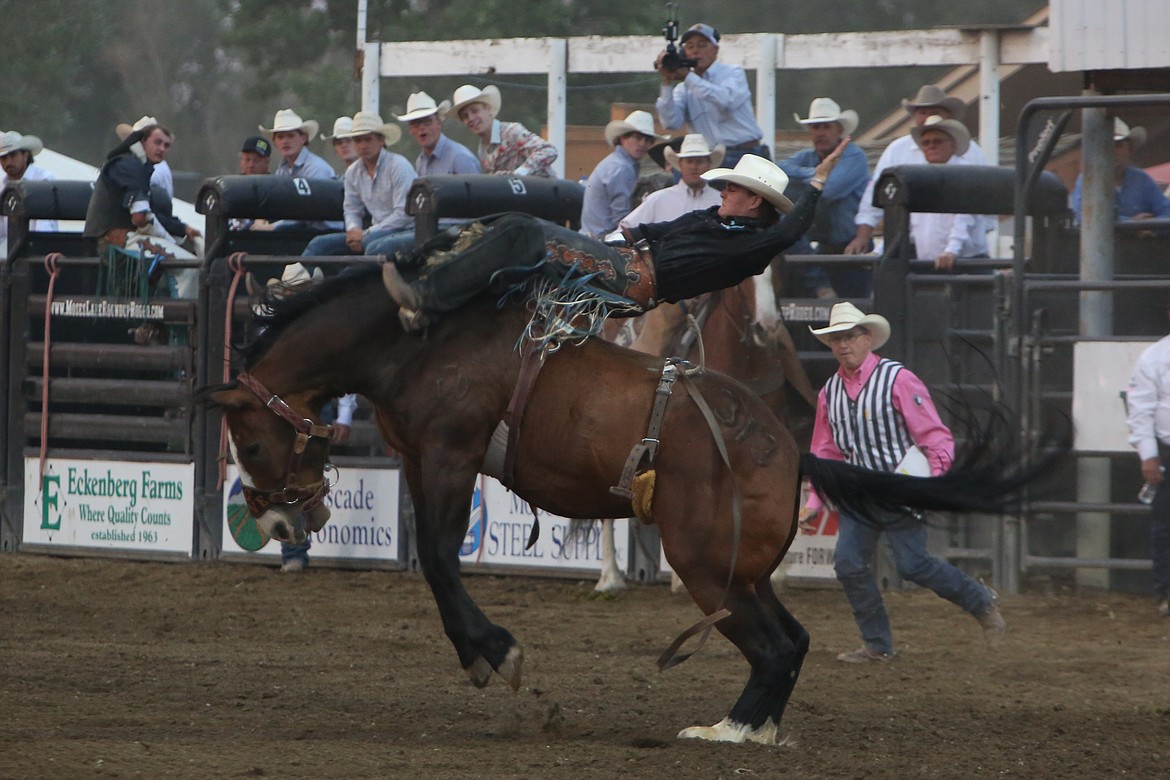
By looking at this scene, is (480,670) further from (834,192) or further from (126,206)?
(126,206)

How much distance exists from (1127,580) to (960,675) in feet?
8.23

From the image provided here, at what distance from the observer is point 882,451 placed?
7562mm

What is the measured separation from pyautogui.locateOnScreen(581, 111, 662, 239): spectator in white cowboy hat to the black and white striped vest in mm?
3001

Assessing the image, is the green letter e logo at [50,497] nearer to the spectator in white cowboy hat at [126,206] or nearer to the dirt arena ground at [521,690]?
the dirt arena ground at [521,690]

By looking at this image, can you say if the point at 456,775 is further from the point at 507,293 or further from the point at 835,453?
the point at 835,453

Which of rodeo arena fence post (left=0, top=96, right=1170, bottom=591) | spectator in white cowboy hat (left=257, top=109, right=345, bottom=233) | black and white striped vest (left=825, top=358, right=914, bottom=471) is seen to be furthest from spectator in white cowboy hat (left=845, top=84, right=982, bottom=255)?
spectator in white cowboy hat (left=257, top=109, right=345, bottom=233)

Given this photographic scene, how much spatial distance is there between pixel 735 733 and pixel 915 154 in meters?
6.21

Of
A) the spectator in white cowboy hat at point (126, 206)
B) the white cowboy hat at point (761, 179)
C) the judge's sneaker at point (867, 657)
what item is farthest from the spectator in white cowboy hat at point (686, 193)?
the white cowboy hat at point (761, 179)

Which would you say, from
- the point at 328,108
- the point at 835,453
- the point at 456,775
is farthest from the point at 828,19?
Answer: the point at 456,775

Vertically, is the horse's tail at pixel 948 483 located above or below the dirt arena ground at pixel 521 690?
above

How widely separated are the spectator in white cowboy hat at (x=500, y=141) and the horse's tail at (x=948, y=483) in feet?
18.1

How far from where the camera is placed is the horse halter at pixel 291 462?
5.68m

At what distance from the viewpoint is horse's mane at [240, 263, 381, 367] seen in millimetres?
5754

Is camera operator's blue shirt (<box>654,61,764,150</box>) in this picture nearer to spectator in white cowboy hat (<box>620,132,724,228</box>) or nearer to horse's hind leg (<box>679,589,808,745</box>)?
spectator in white cowboy hat (<box>620,132,724,228</box>)
